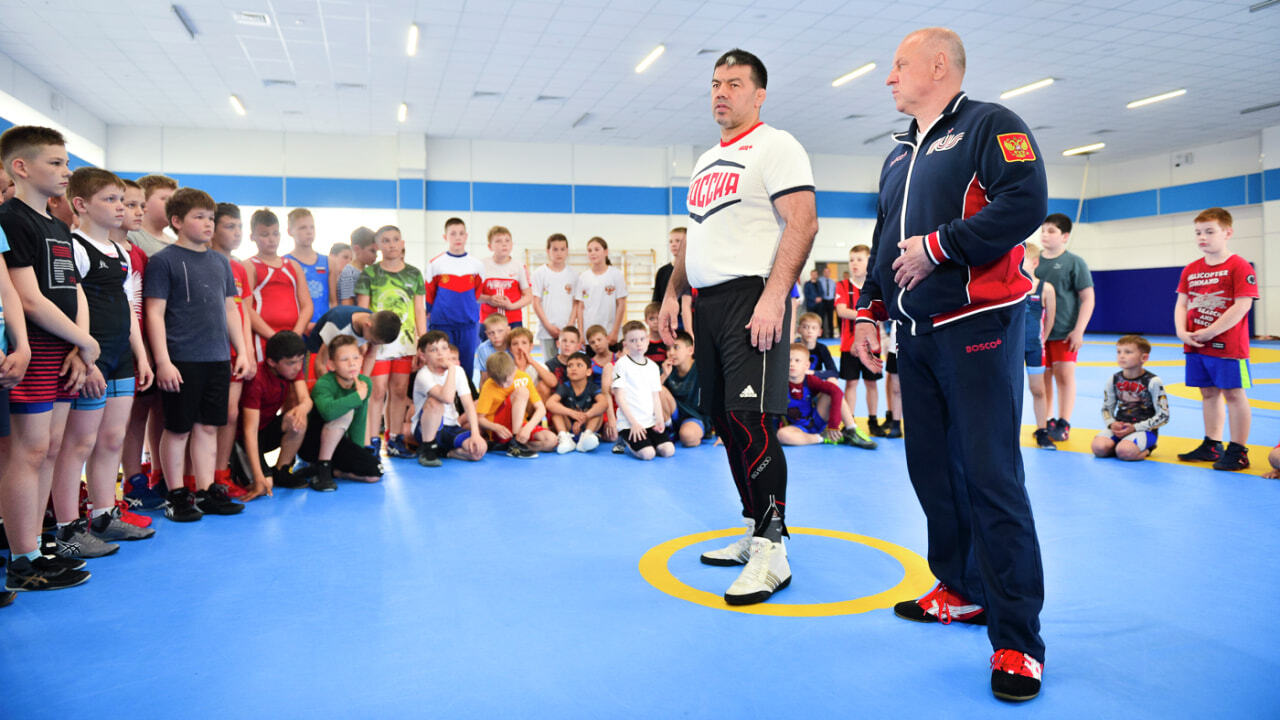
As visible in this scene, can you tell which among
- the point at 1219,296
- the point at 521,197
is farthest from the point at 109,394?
the point at 521,197

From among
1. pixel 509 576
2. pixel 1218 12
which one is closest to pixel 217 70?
pixel 509 576

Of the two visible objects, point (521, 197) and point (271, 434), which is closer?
point (271, 434)

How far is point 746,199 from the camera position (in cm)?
279

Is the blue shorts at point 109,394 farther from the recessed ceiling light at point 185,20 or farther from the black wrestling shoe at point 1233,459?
the recessed ceiling light at point 185,20

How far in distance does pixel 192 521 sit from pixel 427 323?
3175 millimetres

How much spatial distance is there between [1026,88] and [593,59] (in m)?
8.28

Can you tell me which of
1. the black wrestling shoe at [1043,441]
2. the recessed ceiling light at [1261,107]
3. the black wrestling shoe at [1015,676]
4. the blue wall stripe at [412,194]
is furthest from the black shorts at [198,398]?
the recessed ceiling light at [1261,107]

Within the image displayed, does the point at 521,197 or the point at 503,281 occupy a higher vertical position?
the point at 521,197

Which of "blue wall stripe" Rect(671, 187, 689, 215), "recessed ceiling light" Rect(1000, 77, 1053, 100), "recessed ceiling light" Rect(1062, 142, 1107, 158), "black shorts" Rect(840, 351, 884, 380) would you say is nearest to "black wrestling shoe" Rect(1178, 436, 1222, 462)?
"black shorts" Rect(840, 351, 884, 380)

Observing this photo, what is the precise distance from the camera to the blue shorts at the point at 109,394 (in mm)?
3090

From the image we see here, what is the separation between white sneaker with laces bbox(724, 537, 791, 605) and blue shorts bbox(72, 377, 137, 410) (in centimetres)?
274

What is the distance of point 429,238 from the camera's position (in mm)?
17172

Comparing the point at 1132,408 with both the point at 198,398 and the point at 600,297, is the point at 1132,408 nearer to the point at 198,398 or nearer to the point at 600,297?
the point at 600,297

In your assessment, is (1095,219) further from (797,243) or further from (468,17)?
(797,243)
